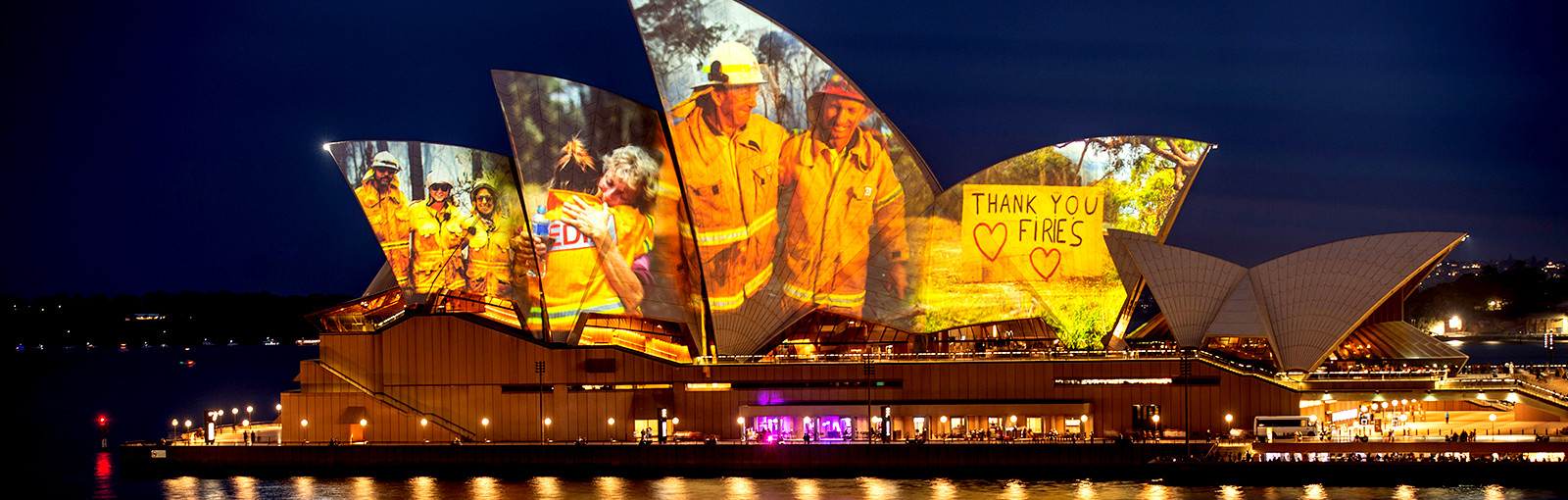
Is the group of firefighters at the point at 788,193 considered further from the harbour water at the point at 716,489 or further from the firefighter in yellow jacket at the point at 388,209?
the firefighter in yellow jacket at the point at 388,209

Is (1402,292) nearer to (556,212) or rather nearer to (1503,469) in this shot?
(1503,469)

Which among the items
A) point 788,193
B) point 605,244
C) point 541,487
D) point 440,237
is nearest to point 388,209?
point 440,237

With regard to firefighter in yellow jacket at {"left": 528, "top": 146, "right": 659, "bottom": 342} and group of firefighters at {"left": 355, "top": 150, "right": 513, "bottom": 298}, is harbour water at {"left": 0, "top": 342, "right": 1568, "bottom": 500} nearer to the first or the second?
firefighter in yellow jacket at {"left": 528, "top": 146, "right": 659, "bottom": 342}

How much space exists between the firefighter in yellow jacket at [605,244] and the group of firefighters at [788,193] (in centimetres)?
293

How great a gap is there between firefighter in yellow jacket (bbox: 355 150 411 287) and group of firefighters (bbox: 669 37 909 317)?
15499 millimetres

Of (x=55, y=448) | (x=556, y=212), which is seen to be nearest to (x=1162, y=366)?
(x=556, y=212)

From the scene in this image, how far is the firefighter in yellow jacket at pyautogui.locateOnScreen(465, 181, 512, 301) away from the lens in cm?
6725

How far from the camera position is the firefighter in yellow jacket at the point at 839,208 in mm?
59781

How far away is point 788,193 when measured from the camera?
2388 inches

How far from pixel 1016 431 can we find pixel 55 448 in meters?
47.8

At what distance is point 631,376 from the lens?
59156 millimetres

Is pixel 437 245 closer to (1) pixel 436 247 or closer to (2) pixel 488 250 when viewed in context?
(1) pixel 436 247

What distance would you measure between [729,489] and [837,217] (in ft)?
49.0

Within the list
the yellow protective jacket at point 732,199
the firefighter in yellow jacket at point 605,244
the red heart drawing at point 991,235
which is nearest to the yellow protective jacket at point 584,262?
the firefighter in yellow jacket at point 605,244
